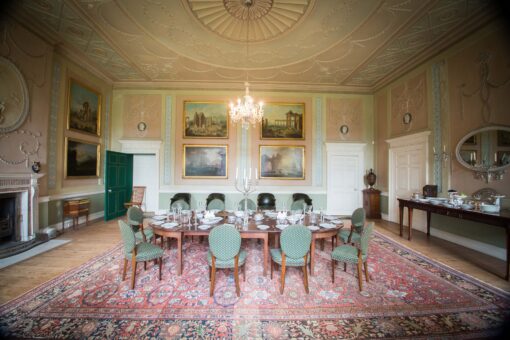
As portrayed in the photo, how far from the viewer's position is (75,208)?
5.22 m

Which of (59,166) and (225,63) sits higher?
(225,63)

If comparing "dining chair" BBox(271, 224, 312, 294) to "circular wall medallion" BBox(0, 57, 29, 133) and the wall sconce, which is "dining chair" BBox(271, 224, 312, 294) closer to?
the wall sconce

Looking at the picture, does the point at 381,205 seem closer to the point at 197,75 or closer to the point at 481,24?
the point at 481,24

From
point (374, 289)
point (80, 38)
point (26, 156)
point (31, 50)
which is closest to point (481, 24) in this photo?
point (374, 289)

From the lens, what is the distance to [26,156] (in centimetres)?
430

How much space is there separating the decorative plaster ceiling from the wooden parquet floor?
4.70 m

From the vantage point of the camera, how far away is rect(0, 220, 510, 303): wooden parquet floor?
286 centimetres

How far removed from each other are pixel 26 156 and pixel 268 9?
6040 millimetres

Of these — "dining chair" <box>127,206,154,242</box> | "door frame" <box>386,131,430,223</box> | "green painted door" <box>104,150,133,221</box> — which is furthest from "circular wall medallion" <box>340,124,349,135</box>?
"green painted door" <box>104,150,133,221</box>

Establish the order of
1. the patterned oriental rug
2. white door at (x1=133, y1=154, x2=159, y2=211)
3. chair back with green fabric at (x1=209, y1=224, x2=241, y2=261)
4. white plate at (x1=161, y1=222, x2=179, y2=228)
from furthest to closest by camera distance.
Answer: white door at (x1=133, y1=154, x2=159, y2=211), white plate at (x1=161, y1=222, x2=179, y2=228), chair back with green fabric at (x1=209, y1=224, x2=241, y2=261), the patterned oriental rug

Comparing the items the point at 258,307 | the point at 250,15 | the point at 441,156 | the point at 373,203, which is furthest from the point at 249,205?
the point at 441,156

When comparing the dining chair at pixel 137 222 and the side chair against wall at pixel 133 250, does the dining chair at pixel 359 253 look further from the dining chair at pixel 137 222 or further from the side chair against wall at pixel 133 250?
the dining chair at pixel 137 222

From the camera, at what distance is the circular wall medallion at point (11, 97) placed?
3.87m

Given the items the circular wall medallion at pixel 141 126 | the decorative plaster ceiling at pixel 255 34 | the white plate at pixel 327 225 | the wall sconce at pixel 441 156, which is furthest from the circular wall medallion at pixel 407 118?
the circular wall medallion at pixel 141 126
